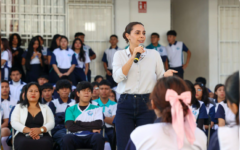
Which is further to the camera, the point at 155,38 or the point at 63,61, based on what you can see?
the point at 155,38

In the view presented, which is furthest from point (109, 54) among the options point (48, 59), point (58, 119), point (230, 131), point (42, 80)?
point (230, 131)

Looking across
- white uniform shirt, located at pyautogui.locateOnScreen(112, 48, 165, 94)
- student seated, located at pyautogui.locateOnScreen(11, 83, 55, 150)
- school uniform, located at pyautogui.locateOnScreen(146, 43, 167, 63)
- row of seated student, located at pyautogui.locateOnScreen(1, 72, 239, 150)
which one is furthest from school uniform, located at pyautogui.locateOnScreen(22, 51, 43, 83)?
white uniform shirt, located at pyautogui.locateOnScreen(112, 48, 165, 94)

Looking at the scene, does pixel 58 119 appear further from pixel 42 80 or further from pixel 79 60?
pixel 79 60

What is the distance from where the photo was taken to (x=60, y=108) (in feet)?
14.2

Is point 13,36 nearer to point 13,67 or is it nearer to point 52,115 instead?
point 13,67

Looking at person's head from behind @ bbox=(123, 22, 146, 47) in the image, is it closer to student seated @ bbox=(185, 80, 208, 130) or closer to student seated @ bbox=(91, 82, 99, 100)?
student seated @ bbox=(185, 80, 208, 130)

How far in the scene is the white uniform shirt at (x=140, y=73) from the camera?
2.50 meters

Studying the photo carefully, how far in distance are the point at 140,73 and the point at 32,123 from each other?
179 centimetres

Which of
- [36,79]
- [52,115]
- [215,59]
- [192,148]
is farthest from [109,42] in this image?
[192,148]

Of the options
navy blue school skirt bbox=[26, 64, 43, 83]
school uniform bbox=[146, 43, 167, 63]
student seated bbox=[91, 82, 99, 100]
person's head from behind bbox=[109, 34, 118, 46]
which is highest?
person's head from behind bbox=[109, 34, 118, 46]

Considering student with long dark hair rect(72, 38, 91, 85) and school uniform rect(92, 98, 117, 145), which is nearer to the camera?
school uniform rect(92, 98, 117, 145)

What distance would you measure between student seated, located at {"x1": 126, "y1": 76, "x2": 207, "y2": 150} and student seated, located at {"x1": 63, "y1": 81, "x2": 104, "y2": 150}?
1.96 meters

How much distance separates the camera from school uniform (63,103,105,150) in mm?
3582

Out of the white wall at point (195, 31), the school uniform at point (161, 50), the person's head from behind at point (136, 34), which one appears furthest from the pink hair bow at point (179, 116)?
the white wall at point (195, 31)
